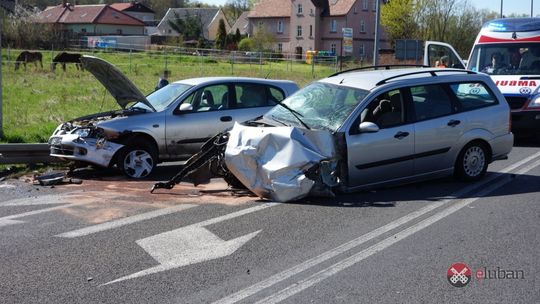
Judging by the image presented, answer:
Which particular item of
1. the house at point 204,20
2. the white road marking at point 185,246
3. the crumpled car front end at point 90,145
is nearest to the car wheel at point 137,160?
the crumpled car front end at point 90,145

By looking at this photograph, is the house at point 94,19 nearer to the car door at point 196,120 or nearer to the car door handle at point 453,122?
the car door at point 196,120

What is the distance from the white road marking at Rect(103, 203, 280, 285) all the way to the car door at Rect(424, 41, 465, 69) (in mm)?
11280

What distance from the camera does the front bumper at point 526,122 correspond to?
13.6 m

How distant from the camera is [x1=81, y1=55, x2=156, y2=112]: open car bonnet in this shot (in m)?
9.99

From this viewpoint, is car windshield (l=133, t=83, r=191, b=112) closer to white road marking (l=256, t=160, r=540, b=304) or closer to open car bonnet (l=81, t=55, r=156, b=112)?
open car bonnet (l=81, t=55, r=156, b=112)

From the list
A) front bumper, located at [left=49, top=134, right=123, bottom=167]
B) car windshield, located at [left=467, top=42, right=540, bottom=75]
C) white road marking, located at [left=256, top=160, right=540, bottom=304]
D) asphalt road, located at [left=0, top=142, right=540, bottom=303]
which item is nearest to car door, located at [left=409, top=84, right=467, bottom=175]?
asphalt road, located at [left=0, top=142, right=540, bottom=303]

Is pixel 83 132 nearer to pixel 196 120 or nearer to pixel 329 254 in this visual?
pixel 196 120

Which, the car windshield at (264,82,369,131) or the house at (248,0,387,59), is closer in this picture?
the car windshield at (264,82,369,131)

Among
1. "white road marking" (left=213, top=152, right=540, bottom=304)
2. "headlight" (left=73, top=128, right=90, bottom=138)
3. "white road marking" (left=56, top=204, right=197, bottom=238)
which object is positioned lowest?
"white road marking" (left=56, top=204, right=197, bottom=238)

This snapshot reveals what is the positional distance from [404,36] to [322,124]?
166 feet

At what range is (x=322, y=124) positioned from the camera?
8.37 m

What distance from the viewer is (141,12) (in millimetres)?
116062

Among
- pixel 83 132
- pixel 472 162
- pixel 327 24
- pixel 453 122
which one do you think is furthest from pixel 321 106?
pixel 327 24

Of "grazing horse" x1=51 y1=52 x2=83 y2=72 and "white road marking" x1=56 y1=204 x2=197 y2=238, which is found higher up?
"grazing horse" x1=51 y1=52 x2=83 y2=72
